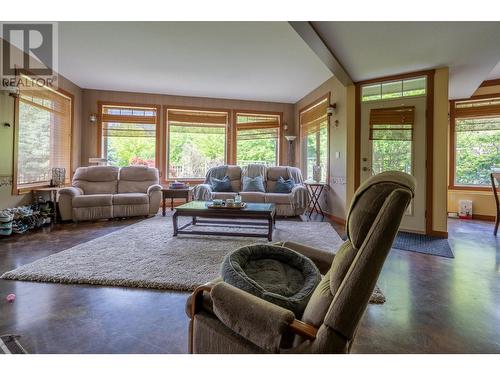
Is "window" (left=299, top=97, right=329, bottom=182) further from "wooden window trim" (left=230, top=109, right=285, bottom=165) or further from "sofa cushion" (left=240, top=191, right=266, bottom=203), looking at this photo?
"sofa cushion" (left=240, top=191, right=266, bottom=203)

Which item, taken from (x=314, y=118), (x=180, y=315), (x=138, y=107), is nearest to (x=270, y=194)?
(x=314, y=118)

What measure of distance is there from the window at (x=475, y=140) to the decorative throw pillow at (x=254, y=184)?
3.87 metres

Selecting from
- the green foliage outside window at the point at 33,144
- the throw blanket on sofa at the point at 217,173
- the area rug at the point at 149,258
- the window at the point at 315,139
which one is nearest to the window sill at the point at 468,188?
the window at the point at 315,139

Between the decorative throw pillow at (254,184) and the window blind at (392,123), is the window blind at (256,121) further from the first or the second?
the window blind at (392,123)

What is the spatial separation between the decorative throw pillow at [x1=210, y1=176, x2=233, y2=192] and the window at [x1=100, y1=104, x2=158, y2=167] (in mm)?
1753

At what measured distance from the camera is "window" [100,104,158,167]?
20.3ft

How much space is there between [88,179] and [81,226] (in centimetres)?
127

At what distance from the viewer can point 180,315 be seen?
180 centimetres

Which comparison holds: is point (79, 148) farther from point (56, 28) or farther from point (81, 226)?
point (56, 28)

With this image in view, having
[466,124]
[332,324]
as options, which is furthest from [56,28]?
[466,124]

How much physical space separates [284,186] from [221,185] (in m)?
1.24

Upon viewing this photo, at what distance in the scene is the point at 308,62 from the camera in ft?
14.5

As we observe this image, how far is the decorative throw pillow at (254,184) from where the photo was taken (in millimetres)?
5504
